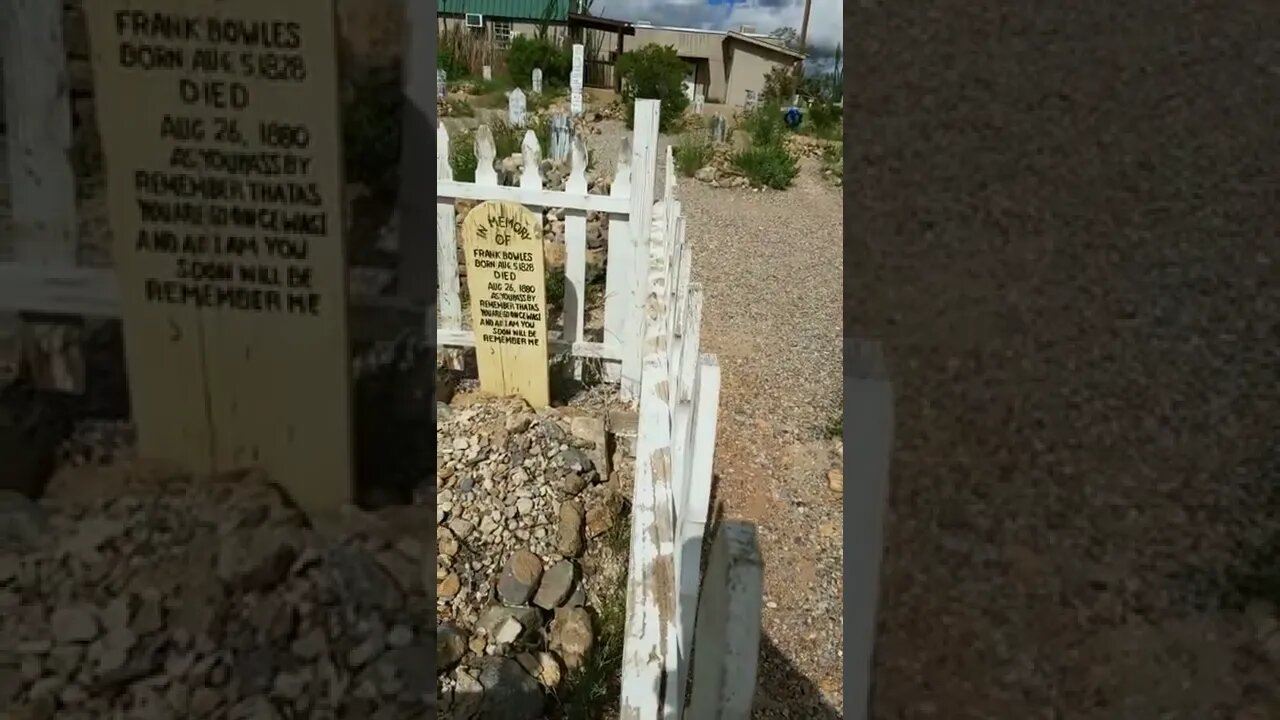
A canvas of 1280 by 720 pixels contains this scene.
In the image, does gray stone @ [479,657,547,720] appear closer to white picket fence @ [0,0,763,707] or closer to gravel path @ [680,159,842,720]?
white picket fence @ [0,0,763,707]

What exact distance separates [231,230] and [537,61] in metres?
14.4

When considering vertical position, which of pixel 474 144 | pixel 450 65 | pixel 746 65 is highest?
pixel 746 65

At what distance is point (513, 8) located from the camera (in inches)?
673

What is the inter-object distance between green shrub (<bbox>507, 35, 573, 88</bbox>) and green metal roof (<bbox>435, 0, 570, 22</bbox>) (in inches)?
86.4

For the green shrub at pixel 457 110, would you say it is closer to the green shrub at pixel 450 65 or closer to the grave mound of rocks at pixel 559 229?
the green shrub at pixel 450 65

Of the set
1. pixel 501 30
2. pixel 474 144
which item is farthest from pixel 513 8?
pixel 474 144

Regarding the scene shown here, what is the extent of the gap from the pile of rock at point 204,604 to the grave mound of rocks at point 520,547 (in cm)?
112

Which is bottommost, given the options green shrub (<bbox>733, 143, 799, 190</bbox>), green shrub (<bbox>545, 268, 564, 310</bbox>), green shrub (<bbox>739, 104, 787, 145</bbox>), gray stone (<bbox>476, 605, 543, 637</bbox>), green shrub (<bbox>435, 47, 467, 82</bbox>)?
gray stone (<bbox>476, 605, 543, 637</bbox>)

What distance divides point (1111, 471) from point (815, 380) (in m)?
2.17

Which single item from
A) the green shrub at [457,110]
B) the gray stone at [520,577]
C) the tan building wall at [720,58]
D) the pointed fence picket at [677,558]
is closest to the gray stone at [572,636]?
the gray stone at [520,577]

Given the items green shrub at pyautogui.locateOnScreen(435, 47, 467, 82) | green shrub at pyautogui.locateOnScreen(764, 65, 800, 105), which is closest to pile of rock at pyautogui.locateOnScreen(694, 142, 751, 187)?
green shrub at pyautogui.locateOnScreen(764, 65, 800, 105)

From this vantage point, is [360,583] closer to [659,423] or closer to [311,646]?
[311,646]

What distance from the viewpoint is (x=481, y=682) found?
227 cm

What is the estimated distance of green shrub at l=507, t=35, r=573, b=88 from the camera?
1445 cm
